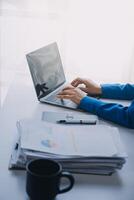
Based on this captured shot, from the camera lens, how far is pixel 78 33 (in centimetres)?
239

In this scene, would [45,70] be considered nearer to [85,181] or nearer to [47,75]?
[47,75]

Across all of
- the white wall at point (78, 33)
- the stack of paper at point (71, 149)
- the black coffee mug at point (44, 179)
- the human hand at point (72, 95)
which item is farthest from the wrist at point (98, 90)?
the black coffee mug at point (44, 179)

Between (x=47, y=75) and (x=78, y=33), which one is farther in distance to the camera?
(x=78, y=33)

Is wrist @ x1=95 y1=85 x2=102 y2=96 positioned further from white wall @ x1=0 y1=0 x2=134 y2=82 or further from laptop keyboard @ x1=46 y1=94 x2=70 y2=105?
white wall @ x1=0 y1=0 x2=134 y2=82

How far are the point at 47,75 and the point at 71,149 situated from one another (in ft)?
2.08

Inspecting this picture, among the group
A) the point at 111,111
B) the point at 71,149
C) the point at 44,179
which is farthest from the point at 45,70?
the point at 44,179

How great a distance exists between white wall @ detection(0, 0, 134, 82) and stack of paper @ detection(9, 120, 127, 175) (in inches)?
49.1

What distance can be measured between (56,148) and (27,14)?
62.5 inches

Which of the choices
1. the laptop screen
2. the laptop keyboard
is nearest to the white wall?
the laptop screen

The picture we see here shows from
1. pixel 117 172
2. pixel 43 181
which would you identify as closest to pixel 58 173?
pixel 43 181

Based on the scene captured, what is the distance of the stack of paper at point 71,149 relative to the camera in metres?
0.94

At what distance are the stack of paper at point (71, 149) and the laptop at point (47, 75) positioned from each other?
384 mm

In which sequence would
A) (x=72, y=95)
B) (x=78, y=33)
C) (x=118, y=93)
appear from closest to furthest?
(x=72, y=95)
(x=118, y=93)
(x=78, y=33)

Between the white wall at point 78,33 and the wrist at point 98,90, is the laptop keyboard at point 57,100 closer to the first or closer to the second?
the wrist at point 98,90
